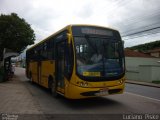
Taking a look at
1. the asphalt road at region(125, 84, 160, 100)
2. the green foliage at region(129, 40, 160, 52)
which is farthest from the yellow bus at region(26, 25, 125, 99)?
the green foliage at region(129, 40, 160, 52)

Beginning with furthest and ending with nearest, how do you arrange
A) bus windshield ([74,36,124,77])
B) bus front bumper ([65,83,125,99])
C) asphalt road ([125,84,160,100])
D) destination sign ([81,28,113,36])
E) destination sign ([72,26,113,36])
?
asphalt road ([125,84,160,100]) < destination sign ([81,28,113,36]) < destination sign ([72,26,113,36]) < bus windshield ([74,36,124,77]) < bus front bumper ([65,83,125,99])

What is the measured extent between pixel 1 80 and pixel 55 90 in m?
11.4

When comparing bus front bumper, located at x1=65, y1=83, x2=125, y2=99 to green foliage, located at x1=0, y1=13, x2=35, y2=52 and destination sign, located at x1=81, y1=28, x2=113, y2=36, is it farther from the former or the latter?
green foliage, located at x1=0, y1=13, x2=35, y2=52

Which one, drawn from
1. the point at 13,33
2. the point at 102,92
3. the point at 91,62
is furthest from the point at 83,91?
the point at 13,33

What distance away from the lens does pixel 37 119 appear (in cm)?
708

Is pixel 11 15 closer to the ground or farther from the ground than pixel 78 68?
farther from the ground

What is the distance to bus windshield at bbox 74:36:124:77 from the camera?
8.49 metres

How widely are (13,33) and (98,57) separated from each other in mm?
21060

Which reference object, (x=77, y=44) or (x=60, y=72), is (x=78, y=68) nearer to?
(x=77, y=44)

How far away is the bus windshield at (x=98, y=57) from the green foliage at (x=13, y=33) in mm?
20445

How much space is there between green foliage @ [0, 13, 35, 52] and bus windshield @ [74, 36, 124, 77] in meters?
20.4

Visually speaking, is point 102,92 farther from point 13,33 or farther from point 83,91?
point 13,33

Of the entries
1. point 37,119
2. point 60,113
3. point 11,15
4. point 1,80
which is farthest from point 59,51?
point 11,15

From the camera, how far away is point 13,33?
1086 inches
